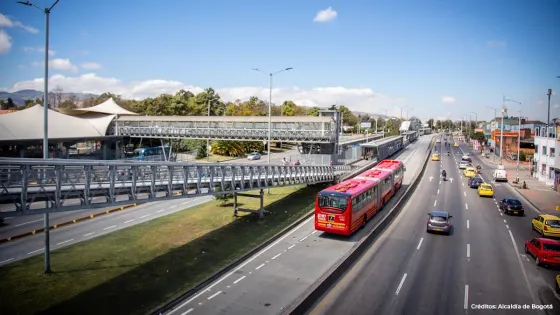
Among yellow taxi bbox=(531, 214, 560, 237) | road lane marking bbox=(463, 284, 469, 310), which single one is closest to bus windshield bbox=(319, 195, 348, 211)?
road lane marking bbox=(463, 284, 469, 310)

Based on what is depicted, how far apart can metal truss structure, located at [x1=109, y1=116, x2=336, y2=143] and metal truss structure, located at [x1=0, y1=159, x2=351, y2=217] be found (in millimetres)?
26498

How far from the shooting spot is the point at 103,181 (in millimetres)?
16781

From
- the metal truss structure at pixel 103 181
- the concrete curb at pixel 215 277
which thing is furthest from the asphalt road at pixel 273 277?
the metal truss structure at pixel 103 181

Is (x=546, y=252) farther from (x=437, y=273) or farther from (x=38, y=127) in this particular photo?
(x=38, y=127)

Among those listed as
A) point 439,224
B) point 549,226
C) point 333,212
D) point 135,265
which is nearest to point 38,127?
point 135,265

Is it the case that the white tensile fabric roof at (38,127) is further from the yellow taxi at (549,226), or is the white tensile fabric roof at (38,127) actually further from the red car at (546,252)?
the yellow taxi at (549,226)

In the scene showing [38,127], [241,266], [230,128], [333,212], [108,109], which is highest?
[108,109]

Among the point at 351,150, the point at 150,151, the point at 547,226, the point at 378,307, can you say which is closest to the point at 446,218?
the point at 547,226

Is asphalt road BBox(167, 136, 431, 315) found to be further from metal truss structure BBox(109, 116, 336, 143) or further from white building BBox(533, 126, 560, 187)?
white building BBox(533, 126, 560, 187)

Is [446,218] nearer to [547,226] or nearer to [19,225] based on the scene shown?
[547,226]

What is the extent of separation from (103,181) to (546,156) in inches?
2118

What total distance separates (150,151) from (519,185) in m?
62.1

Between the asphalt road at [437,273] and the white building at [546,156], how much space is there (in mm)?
22348

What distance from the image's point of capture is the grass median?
15612 mm
